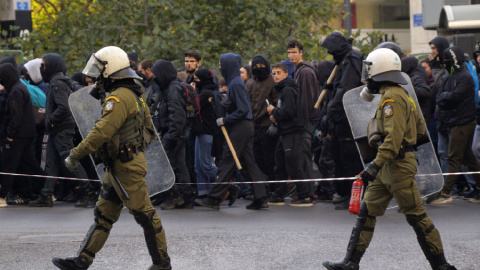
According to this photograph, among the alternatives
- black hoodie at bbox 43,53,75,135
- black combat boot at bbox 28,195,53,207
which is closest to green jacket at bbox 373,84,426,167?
black hoodie at bbox 43,53,75,135

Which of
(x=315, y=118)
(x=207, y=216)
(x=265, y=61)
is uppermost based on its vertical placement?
(x=265, y=61)

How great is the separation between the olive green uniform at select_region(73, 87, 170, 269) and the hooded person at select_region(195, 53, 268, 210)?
12.5ft

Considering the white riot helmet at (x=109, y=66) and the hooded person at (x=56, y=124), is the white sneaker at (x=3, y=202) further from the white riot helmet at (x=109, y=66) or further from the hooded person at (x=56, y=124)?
the white riot helmet at (x=109, y=66)

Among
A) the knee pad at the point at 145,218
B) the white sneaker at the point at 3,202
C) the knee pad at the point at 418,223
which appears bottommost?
the white sneaker at the point at 3,202

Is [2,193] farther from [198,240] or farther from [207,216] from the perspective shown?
[198,240]

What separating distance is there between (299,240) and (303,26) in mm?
7584

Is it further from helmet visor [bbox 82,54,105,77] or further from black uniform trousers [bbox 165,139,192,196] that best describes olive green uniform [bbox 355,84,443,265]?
black uniform trousers [bbox 165,139,192,196]

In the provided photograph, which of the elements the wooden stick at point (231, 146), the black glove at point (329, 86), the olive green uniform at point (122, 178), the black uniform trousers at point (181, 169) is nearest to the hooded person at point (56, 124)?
the black uniform trousers at point (181, 169)

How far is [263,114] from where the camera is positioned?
11484 millimetres

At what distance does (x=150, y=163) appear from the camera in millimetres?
9523

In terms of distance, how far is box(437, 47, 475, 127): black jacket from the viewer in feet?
35.1

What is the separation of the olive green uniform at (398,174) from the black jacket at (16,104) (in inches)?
223

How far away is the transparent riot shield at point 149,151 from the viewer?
9430mm

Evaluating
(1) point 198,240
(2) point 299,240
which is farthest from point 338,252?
(1) point 198,240
